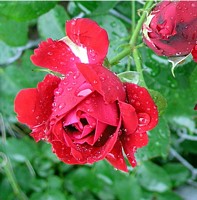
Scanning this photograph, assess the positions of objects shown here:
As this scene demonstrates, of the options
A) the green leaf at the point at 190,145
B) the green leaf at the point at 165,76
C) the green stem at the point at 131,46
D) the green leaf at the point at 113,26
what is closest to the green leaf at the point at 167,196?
the green leaf at the point at 190,145

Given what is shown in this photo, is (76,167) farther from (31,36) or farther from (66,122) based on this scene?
(66,122)

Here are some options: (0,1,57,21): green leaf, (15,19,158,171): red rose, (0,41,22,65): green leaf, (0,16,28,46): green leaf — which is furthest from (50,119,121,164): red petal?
(0,41,22,65): green leaf

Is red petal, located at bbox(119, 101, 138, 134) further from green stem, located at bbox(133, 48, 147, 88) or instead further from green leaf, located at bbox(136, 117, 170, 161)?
green leaf, located at bbox(136, 117, 170, 161)

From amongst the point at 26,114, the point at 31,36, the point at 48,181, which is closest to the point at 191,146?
the point at 48,181

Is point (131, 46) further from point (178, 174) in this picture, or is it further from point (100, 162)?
point (178, 174)

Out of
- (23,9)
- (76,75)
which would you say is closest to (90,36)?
(76,75)

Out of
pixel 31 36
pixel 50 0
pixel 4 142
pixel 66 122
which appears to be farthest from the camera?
pixel 31 36

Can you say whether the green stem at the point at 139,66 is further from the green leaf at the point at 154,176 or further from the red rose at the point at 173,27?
the green leaf at the point at 154,176
